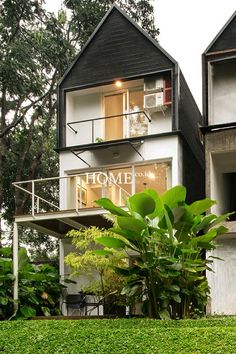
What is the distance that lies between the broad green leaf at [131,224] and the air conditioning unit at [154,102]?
6285mm

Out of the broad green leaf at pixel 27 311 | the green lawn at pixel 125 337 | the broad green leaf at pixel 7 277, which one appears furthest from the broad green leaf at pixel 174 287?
the broad green leaf at pixel 7 277

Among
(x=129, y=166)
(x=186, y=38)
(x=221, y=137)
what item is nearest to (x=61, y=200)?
(x=129, y=166)

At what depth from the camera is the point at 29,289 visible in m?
12.9

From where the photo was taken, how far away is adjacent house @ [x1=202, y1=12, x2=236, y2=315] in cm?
1320

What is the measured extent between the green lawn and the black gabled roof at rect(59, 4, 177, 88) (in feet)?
27.7

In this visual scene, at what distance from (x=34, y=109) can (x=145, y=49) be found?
713cm

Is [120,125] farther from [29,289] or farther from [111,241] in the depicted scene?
[111,241]

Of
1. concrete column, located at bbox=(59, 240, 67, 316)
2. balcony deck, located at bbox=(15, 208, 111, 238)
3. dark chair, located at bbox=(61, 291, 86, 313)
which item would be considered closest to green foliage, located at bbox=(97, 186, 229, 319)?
balcony deck, located at bbox=(15, 208, 111, 238)

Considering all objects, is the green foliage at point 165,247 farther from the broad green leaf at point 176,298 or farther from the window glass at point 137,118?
the window glass at point 137,118

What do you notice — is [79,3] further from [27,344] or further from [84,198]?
[27,344]

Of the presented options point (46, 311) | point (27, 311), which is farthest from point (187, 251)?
point (46, 311)

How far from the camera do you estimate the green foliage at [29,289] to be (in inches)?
494

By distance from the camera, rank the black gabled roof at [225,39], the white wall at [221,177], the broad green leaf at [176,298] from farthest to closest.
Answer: the black gabled roof at [225,39]
the white wall at [221,177]
the broad green leaf at [176,298]

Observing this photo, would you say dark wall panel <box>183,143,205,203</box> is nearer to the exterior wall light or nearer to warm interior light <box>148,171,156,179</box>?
warm interior light <box>148,171,156,179</box>
